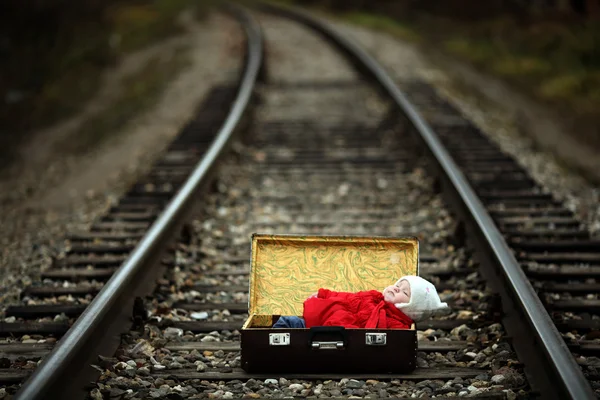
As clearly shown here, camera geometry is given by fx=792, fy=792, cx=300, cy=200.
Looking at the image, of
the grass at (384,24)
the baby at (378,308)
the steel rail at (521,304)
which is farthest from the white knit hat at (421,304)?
the grass at (384,24)

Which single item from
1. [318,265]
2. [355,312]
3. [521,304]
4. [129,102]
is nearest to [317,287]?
[318,265]

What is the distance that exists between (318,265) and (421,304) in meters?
0.71

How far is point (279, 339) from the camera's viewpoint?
145 inches

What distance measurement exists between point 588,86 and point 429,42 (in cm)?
569

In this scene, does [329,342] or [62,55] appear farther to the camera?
[62,55]

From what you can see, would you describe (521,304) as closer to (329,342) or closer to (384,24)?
(329,342)

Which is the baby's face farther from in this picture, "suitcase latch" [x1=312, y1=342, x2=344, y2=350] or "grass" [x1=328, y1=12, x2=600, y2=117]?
"grass" [x1=328, y1=12, x2=600, y2=117]

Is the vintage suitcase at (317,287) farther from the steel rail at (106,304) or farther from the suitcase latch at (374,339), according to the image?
the steel rail at (106,304)

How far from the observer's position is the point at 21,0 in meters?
20.1

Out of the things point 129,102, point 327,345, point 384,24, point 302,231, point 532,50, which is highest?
point 384,24

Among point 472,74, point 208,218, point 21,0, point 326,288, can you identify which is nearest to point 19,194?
point 208,218

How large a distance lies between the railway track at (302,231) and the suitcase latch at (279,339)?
7.2 inches

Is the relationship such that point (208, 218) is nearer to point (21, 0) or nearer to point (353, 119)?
point (353, 119)

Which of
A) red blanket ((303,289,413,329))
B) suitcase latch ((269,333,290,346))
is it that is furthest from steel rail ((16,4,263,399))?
red blanket ((303,289,413,329))
